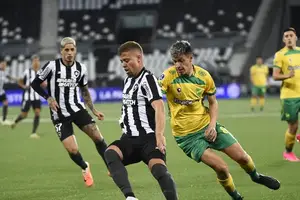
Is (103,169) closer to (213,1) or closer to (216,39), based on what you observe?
(216,39)

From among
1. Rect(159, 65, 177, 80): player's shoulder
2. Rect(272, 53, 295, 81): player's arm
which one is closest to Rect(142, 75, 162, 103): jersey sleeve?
Rect(159, 65, 177, 80): player's shoulder

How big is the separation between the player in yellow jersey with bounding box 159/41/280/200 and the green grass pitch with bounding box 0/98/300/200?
943 millimetres

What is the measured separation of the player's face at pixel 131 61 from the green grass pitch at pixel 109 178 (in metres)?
2.17

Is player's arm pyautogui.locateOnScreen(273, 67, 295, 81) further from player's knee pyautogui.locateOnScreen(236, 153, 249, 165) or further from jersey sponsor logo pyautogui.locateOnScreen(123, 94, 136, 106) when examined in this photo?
jersey sponsor logo pyautogui.locateOnScreen(123, 94, 136, 106)

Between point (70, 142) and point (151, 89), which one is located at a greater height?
point (151, 89)

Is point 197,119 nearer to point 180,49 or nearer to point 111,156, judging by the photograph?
point 180,49

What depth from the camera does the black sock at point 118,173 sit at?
19.8 ft

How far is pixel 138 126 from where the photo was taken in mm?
6465

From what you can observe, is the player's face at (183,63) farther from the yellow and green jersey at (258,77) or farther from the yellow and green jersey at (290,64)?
the yellow and green jersey at (258,77)

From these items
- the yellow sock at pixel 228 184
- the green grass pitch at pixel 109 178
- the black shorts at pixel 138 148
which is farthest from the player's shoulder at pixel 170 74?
the green grass pitch at pixel 109 178

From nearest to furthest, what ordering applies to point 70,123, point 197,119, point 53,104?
point 197,119 < point 53,104 < point 70,123

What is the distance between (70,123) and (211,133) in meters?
3.03

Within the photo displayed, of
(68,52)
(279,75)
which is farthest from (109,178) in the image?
(279,75)

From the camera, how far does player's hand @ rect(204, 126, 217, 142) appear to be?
6.85 meters
